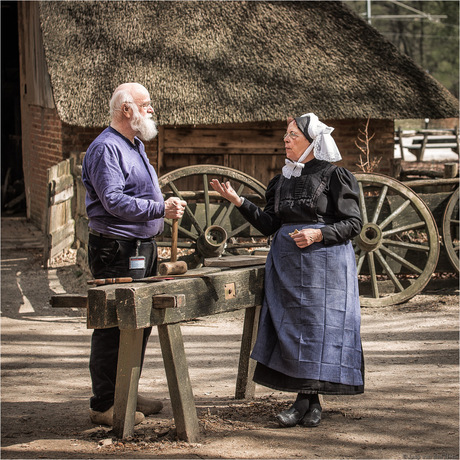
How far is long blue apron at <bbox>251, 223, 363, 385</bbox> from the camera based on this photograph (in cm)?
392

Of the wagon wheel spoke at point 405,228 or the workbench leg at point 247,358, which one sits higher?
the wagon wheel spoke at point 405,228

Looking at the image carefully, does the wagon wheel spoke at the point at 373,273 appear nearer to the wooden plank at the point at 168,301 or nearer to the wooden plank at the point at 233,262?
the wooden plank at the point at 233,262

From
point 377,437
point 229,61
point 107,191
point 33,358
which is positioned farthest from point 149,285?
point 229,61

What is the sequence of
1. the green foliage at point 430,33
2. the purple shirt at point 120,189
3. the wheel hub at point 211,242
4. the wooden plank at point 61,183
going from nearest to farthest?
1. the purple shirt at point 120,189
2. the wheel hub at point 211,242
3. the wooden plank at point 61,183
4. the green foliage at point 430,33

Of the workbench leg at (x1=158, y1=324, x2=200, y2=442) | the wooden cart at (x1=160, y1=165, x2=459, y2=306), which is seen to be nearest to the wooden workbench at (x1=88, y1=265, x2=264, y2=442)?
the workbench leg at (x1=158, y1=324, x2=200, y2=442)

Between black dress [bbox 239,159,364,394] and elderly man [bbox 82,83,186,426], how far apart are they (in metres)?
0.60

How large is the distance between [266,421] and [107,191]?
143 centimetres

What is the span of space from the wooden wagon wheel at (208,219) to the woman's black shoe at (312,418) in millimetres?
3007

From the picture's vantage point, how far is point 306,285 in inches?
156

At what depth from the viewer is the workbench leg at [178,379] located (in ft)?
12.2

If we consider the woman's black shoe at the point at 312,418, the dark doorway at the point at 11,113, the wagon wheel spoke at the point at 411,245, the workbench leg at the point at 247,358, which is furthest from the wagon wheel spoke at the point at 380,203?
the dark doorway at the point at 11,113

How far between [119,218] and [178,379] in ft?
2.80

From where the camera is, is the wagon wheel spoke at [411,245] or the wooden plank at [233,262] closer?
the wooden plank at [233,262]

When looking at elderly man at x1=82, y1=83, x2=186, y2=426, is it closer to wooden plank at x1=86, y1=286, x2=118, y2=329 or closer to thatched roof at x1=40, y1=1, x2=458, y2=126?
wooden plank at x1=86, y1=286, x2=118, y2=329
